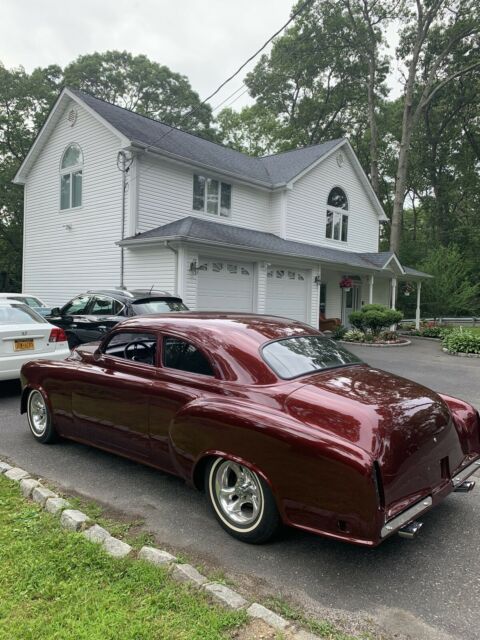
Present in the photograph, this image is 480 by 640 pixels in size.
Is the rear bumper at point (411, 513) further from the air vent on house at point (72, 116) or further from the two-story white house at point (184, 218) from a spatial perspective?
the air vent on house at point (72, 116)

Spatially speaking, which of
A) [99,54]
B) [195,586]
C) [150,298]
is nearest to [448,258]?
[150,298]

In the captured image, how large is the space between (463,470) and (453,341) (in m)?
11.5

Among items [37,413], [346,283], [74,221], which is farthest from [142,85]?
[37,413]

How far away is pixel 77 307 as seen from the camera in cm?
1004

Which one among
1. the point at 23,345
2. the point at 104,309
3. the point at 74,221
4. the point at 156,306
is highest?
the point at 74,221

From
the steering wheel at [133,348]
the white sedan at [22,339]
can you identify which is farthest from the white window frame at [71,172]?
the steering wheel at [133,348]

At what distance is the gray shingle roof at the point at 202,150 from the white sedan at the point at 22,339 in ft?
28.4

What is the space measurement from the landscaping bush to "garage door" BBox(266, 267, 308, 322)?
2049 mm

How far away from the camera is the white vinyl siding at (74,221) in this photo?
601 inches

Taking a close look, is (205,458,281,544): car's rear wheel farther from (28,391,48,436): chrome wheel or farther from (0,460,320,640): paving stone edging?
(28,391,48,436): chrome wheel

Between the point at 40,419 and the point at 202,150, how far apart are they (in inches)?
605

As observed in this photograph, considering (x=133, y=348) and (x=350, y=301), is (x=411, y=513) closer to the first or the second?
(x=133, y=348)

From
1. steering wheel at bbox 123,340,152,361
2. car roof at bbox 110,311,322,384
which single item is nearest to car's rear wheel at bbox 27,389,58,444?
steering wheel at bbox 123,340,152,361

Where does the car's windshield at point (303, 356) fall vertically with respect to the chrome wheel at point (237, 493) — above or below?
above
